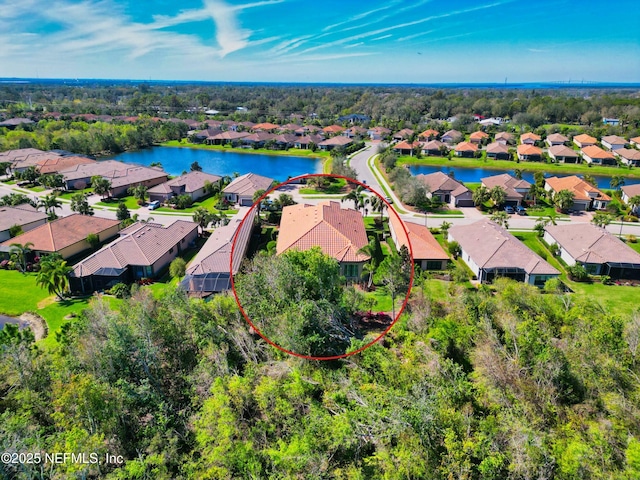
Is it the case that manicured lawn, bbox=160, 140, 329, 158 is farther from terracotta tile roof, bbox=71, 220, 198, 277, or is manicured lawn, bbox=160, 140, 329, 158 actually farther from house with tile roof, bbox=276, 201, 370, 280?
house with tile roof, bbox=276, 201, 370, 280

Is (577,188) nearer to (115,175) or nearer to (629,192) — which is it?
(629,192)

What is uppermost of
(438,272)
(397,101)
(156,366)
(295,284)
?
(397,101)

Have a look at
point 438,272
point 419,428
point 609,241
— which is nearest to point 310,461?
point 419,428

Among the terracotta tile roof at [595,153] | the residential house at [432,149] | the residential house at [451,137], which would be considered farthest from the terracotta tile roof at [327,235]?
the residential house at [451,137]

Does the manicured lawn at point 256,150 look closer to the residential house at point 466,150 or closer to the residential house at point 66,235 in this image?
the residential house at point 466,150

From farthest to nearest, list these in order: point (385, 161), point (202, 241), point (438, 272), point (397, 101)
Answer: point (397, 101)
point (385, 161)
point (202, 241)
point (438, 272)

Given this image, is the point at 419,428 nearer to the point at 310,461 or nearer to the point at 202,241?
the point at 310,461
